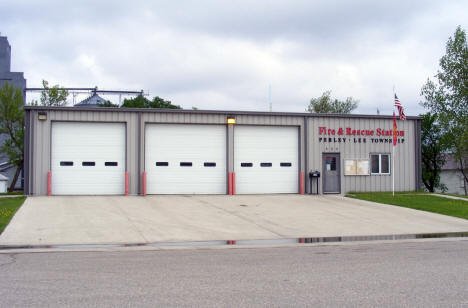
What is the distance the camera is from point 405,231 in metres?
14.6

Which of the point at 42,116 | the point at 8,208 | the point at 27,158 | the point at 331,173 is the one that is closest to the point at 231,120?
the point at 331,173

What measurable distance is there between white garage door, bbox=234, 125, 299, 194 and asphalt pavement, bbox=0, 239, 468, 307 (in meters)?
13.5

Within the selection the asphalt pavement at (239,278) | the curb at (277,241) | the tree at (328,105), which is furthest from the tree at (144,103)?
the asphalt pavement at (239,278)

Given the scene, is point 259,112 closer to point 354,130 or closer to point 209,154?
point 209,154

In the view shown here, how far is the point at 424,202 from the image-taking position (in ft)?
69.1

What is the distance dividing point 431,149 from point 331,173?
54.2 ft

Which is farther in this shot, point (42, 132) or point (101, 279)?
point (42, 132)

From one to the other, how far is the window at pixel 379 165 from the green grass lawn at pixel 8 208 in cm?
1707

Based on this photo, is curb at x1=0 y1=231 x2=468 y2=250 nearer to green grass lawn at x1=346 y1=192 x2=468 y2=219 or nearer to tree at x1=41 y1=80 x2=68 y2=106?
green grass lawn at x1=346 y1=192 x2=468 y2=219

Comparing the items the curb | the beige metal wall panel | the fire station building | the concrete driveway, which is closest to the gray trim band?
the fire station building

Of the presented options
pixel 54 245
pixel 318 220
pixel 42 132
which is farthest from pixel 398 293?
pixel 42 132

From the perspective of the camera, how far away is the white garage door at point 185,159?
23484 mm

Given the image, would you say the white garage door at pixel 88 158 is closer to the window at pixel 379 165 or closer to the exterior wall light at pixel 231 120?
the exterior wall light at pixel 231 120

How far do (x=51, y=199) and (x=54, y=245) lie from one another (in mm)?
9474
